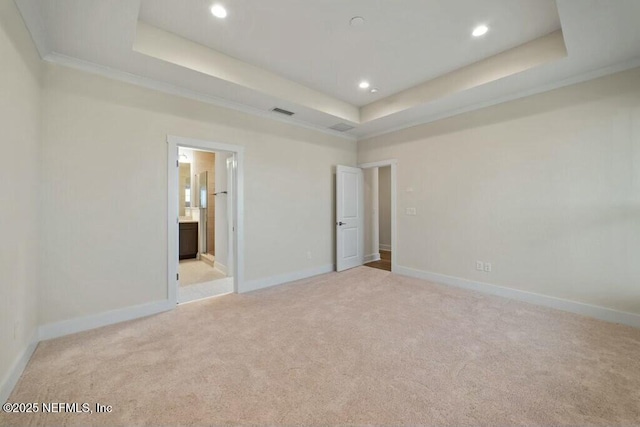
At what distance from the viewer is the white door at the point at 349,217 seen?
5.07 meters

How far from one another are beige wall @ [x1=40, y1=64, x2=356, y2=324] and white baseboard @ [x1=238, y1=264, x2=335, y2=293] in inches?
4.8

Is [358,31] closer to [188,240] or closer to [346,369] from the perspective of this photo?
[346,369]

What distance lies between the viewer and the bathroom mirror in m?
6.93

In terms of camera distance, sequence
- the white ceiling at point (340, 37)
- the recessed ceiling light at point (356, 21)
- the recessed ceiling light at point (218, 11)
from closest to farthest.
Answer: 1. the white ceiling at point (340, 37)
2. the recessed ceiling light at point (218, 11)
3. the recessed ceiling light at point (356, 21)

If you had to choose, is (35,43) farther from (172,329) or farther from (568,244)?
(568,244)

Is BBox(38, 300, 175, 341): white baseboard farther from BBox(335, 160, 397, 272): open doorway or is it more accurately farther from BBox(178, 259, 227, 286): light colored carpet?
BBox(335, 160, 397, 272): open doorway

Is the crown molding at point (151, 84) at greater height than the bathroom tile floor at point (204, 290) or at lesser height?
greater

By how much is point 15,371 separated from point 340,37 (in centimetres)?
402

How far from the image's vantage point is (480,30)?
2641mm

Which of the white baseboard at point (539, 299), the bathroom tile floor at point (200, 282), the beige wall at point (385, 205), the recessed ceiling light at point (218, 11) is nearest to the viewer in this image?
the recessed ceiling light at point (218, 11)

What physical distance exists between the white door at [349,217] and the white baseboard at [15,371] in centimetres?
404

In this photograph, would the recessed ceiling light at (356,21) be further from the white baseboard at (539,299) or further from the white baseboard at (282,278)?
the white baseboard at (539,299)

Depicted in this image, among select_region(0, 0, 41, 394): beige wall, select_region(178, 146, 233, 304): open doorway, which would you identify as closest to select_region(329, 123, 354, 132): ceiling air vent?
select_region(178, 146, 233, 304): open doorway

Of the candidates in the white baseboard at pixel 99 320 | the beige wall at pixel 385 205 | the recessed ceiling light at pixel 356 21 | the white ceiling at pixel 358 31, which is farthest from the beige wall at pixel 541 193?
the white baseboard at pixel 99 320
